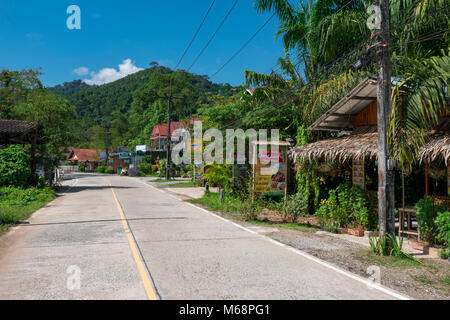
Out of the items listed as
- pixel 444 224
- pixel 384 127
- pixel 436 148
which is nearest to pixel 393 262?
pixel 444 224

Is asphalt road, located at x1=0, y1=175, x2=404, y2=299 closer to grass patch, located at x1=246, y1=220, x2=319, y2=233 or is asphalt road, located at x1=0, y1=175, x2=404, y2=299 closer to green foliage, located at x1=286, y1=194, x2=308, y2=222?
grass patch, located at x1=246, y1=220, x2=319, y2=233

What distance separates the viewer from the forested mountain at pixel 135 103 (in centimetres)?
8206

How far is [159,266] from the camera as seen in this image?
22.5 feet

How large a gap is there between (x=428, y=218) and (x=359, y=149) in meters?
2.44

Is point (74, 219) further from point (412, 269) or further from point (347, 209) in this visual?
point (412, 269)

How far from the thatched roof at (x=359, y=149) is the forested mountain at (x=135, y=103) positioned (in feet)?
160

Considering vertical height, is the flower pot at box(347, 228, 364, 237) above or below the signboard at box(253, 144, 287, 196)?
below

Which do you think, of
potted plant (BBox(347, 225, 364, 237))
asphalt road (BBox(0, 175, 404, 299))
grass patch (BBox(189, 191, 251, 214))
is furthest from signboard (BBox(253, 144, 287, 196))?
potted plant (BBox(347, 225, 364, 237))

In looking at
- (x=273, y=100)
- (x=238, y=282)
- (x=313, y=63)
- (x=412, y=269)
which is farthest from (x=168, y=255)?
(x=313, y=63)

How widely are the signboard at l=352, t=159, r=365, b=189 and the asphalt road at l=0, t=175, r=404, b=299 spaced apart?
380 cm

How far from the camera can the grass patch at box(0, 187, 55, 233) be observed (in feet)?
46.8

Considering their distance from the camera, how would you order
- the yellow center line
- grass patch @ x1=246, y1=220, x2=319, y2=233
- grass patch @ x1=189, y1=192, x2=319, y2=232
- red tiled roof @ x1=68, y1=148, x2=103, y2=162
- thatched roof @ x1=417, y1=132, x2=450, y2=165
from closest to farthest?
the yellow center line
thatched roof @ x1=417, y1=132, x2=450, y2=165
grass patch @ x1=246, y1=220, x2=319, y2=233
grass patch @ x1=189, y1=192, x2=319, y2=232
red tiled roof @ x1=68, y1=148, x2=103, y2=162

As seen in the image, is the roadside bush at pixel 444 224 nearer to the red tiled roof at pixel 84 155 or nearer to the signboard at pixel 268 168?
the signboard at pixel 268 168

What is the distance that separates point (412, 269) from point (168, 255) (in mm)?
4842
